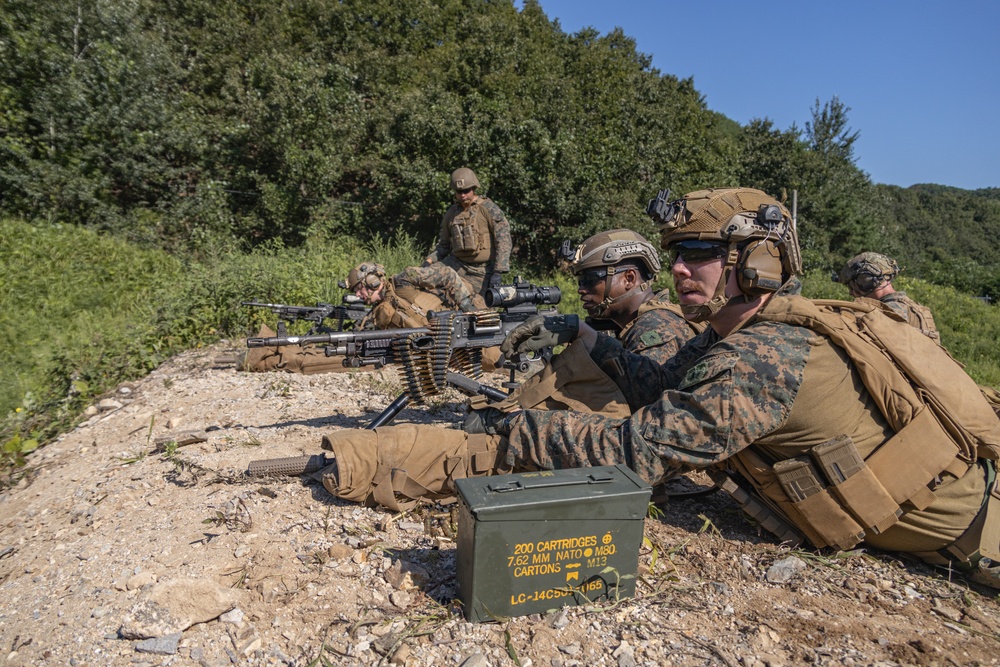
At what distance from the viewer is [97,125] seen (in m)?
13.3

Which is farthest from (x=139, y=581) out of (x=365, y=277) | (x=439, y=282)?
(x=439, y=282)

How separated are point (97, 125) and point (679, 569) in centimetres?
1423

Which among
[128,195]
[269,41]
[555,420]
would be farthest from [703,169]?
[555,420]

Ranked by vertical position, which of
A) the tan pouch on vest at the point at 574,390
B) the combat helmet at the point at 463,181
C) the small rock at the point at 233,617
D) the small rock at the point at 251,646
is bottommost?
the small rock at the point at 251,646

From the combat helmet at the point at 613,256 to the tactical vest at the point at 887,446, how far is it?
4.14ft

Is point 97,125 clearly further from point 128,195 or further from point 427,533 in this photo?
point 427,533

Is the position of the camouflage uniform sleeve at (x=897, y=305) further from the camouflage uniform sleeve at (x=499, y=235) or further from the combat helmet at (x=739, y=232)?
the camouflage uniform sleeve at (x=499, y=235)

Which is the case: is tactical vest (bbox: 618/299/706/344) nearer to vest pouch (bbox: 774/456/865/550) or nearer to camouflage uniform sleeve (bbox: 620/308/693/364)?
camouflage uniform sleeve (bbox: 620/308/693/364)

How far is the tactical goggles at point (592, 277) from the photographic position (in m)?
A: 4.25

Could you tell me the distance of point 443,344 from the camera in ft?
15.0

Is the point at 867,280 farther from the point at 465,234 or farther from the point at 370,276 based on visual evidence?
the point at 370,276

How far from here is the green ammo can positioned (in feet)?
8.21

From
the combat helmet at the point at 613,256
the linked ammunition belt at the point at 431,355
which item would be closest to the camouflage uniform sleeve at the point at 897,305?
the combat helmet at the point at 613,256

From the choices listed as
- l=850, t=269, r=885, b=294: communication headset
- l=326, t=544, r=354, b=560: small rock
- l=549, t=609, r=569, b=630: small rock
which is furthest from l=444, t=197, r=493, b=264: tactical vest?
l=549, t=609, r=569, b=630: small rock
